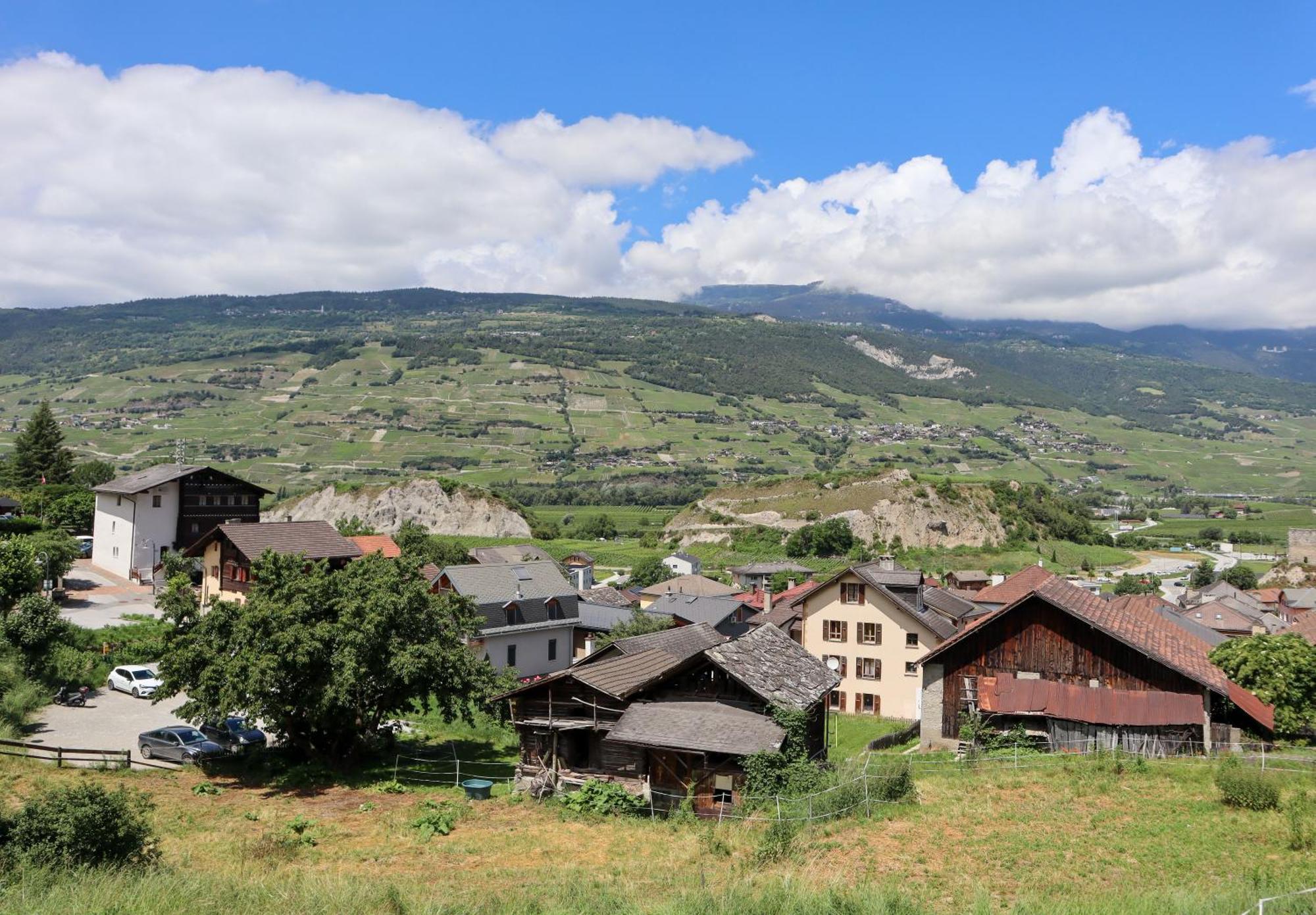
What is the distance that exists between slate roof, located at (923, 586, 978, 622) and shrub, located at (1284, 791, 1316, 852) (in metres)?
33.6

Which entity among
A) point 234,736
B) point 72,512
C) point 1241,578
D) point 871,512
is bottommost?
point 234,736

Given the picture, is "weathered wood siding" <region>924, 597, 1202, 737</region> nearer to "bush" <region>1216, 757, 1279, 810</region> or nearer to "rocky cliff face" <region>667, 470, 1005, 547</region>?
"bush" <region>1216, 757, 1279, 810</region>

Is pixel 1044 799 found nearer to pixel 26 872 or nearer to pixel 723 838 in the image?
pixel 723 838

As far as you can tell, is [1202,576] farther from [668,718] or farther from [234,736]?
[234,736]

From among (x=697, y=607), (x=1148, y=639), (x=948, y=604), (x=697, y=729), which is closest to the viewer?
(x=697, y=729)

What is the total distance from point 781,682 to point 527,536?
89555 millimetres

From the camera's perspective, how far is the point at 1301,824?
659 inches

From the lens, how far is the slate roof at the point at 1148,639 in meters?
27.6

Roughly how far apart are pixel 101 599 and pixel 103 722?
21.9 meters

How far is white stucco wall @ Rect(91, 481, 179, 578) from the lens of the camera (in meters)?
58.1

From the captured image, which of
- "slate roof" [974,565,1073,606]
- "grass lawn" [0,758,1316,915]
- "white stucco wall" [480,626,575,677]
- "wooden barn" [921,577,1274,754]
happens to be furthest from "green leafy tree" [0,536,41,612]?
"slate roof" [974,565,1073,606]

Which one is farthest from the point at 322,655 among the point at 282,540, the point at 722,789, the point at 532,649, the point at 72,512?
the point at 72,512

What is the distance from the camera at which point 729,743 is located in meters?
23.0

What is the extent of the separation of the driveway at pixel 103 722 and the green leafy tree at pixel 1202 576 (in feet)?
325
